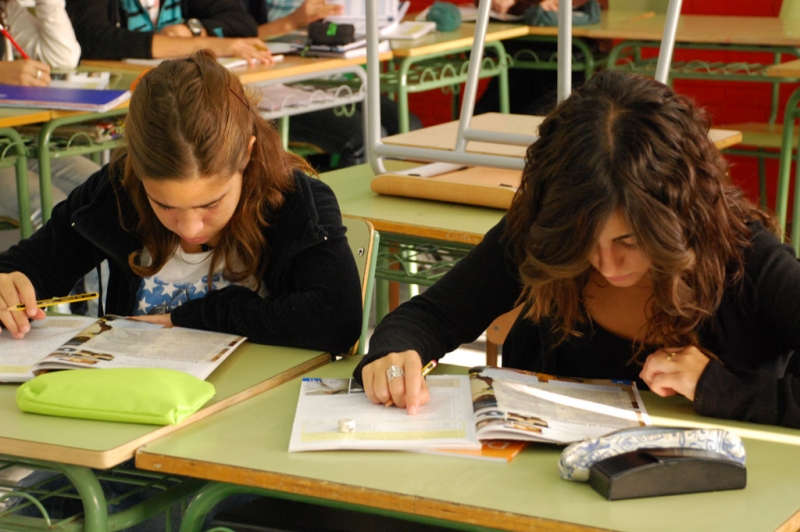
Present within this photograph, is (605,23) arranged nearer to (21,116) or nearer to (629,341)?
(21,116)

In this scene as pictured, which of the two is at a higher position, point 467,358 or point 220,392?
point 220,392

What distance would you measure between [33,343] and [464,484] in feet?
2.46

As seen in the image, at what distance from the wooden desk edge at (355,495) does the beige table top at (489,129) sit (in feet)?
4.46

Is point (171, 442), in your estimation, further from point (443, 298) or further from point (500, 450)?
point (443, 298)

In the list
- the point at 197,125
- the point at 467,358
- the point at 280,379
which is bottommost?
the point at 467,358

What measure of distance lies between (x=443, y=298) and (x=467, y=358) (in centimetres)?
178

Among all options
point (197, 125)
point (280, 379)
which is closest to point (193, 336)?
point (280, 379)

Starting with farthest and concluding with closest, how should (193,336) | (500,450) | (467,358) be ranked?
1. (467,358)
2. (193,336)
3. (500,450)

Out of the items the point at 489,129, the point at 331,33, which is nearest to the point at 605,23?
the point at 331,33

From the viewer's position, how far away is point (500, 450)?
117 cm

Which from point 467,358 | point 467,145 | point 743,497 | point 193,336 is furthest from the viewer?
point 467,358

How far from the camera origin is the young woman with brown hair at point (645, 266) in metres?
1.26

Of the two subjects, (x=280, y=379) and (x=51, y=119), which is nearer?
(x=280, y=379)

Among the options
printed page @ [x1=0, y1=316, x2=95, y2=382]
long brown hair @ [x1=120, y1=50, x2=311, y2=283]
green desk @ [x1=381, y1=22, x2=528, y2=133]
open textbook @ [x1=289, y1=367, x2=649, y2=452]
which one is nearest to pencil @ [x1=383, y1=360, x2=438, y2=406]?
open textbook @ [x1=289, y1=367, x2=649, y2=452]
